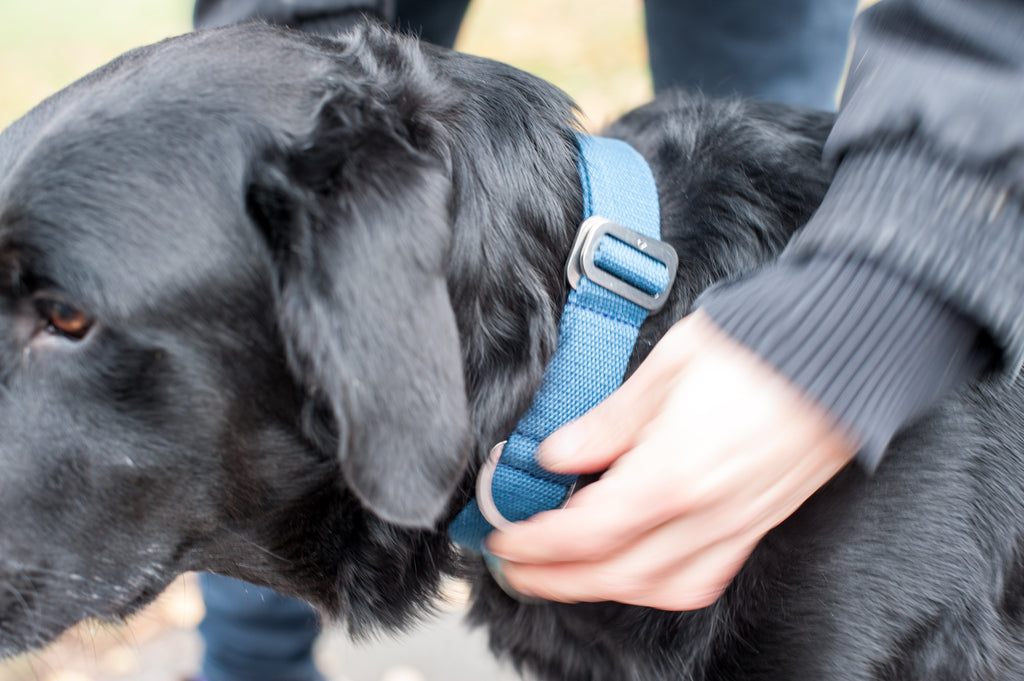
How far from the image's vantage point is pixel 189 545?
146cm

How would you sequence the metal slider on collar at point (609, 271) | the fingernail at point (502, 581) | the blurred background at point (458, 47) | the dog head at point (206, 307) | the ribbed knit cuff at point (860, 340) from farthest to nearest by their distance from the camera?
the blurred background at point (458, 47)
the fingernail at point (502, 581)
the metal slider on collar at point (609, 271)
the dog head at point (206, 307)
the ribbed knit cuff at point (860, 340)

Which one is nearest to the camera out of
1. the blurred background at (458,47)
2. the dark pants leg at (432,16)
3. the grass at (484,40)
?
the dark pants leg at (432,16)

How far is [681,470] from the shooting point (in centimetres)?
109

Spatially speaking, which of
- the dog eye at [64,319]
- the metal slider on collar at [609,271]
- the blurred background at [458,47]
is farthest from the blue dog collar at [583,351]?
the dog eye at [64,319]

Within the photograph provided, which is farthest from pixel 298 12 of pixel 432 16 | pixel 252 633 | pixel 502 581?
pixel 252 633

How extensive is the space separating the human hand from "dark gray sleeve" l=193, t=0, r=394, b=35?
1.16 m

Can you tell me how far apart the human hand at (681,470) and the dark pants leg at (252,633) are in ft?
4.18

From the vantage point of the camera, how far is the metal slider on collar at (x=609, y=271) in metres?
1.32

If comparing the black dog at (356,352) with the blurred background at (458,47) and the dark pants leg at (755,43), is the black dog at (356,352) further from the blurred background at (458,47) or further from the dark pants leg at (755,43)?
the dark pants leg at (755,43)

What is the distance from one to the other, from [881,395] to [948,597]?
1.57ft

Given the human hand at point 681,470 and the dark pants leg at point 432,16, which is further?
the dark pants leg at point 432,16

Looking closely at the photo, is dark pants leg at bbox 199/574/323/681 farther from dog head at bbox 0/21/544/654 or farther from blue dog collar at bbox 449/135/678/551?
blue dog collar at bbox 449/135/678/551

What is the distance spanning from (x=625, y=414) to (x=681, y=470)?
0.44 ft

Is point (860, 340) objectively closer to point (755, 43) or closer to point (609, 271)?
point (609, 271)
